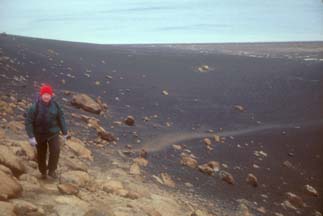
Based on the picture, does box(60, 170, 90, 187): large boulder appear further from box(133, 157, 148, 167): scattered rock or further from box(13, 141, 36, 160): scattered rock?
box(133, 157, 148, 167): scattered rock

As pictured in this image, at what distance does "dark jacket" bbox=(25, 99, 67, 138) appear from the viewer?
5.38 m

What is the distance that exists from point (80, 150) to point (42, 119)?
10.5 feet

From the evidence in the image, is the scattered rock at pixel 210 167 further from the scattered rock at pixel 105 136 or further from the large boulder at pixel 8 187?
the large boulder at pixel 8 187

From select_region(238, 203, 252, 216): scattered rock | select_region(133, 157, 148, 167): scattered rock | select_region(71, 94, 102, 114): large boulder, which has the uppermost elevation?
select_region(71, 94, 102, 114): large boulder

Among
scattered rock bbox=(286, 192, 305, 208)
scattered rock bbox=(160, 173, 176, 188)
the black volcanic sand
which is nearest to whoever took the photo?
scattered rock bbox=(160, 173, 176, 188)

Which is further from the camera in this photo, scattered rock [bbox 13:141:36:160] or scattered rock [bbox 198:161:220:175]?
scattered rock [bbox 198:161:220:175]

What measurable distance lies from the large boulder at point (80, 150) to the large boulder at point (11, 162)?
2535 millimetres

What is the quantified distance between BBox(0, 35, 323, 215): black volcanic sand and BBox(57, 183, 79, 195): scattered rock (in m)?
2.63

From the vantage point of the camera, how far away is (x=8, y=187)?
15.9ft

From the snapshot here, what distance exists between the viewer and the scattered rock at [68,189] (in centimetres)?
551

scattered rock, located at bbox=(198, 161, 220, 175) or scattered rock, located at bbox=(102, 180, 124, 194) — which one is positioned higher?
scattered rock, located at bbox=(102, 180, 124, 194)

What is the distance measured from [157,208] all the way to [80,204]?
70.1 inches

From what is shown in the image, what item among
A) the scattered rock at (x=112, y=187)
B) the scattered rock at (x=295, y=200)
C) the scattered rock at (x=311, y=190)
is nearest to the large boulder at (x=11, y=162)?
the scattered rock at (x=112, y=187)

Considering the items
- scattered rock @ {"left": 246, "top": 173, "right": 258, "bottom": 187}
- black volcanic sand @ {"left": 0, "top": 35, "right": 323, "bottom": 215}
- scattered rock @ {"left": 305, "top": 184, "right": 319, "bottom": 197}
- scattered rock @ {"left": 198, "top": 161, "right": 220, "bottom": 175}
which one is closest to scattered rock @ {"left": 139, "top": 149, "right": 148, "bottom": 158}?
black volcanic sand @ {"left": 0, "top": 35, "right": 323, "bottom": 215}
